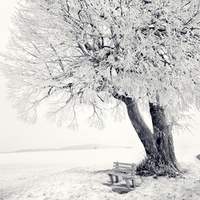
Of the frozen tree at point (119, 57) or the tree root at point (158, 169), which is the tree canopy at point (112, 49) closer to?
the frozen tree at point (119, 57)

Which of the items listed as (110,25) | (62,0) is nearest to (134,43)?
(110,25)

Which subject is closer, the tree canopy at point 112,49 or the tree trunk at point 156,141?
the tree canopy at point 112,49

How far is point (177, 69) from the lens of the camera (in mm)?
6633

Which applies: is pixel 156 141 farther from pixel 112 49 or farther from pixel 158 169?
pixel 112 49

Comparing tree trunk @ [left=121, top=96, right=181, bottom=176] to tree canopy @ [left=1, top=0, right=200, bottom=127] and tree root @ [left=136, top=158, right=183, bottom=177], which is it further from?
tree canopy @ [left=1, top=0, right=200, bottom=127]

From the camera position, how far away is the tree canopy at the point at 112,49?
622cm

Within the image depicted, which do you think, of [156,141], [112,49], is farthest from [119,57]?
[156,141]

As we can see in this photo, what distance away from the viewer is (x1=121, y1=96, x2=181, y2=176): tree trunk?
29.7 ft

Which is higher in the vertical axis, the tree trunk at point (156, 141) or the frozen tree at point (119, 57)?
the frozen tree at point (119, 57)

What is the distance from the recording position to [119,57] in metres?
6.82

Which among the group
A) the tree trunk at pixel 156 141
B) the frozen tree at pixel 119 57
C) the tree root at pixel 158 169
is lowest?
the tree root at pixel 158 169

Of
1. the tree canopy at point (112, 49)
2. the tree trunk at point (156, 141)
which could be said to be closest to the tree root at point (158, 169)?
the tree trunk at point (156, 141)

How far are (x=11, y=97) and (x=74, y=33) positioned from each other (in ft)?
14.3

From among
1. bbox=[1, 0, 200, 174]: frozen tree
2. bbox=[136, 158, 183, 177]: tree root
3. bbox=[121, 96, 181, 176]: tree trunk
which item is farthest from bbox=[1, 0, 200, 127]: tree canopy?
bbox=[136, 158, 183, 177]: tree root
